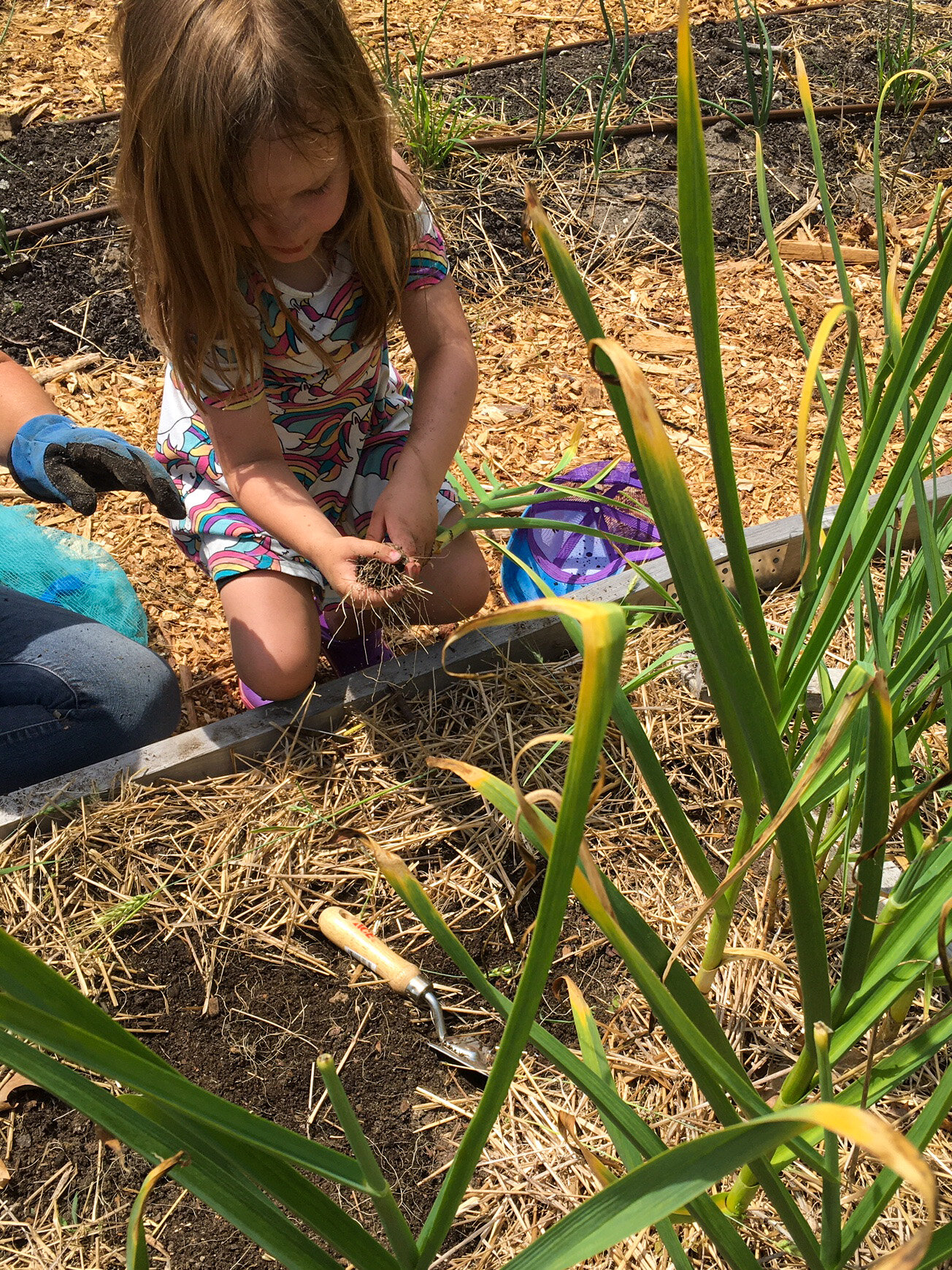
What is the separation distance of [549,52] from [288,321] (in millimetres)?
1721

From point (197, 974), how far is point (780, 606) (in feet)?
3.01

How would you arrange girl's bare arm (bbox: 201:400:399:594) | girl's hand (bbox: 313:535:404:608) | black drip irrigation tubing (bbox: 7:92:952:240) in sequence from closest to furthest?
girl's hand (bbox: 313:535:404:608)
girl's bare arm (bbox: 201:400:399:594)
black drip irrigation tubing (bbox: 7:92:952:240)

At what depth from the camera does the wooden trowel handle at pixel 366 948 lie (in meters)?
1.06

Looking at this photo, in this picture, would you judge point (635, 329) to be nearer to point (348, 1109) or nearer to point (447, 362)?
point (447, 362)

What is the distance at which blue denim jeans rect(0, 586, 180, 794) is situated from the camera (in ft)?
4.50

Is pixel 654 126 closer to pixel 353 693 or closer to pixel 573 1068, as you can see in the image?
pixel 353 693

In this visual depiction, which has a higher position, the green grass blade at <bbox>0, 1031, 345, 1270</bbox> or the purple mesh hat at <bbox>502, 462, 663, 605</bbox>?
the green grass blade at <bbox>0, 1031, 345, 1270</bbox>

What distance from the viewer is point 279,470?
1.42 m

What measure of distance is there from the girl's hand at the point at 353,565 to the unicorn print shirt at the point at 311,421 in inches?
9.2

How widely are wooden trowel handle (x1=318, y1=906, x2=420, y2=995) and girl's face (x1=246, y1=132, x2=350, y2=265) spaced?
31.7 inches

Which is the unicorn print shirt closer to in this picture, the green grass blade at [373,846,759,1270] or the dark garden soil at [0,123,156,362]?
the dark garden soil at [0,123,156,362]

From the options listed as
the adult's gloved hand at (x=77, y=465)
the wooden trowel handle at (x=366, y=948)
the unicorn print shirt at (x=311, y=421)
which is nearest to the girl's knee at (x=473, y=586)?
the unicorn print shirt at (x=311, y=421)

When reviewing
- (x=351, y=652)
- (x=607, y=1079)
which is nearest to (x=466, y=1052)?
(x=607, y=1079)

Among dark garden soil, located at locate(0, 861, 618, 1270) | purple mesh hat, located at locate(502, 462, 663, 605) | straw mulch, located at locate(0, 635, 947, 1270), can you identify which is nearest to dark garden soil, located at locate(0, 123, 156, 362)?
purple mesh hat, located at locate(502, 462, 663, 605)
